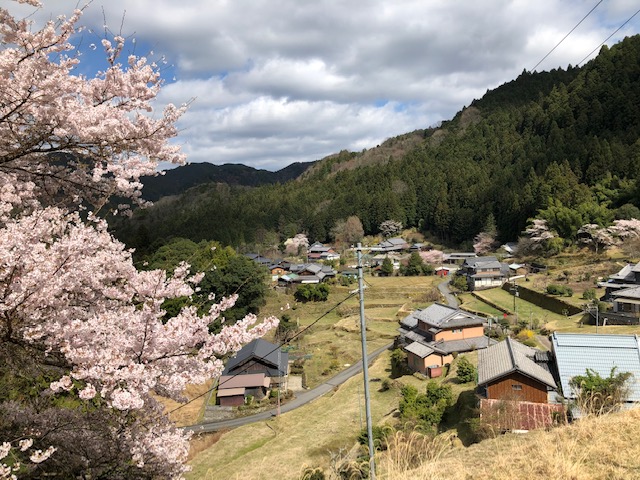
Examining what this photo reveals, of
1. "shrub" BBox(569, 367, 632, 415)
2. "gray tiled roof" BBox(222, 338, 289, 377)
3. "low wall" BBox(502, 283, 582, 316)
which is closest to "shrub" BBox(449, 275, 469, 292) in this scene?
"low wall" BBox(502, 283, 582, 316)

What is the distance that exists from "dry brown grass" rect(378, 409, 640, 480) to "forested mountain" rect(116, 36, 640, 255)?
37.3 m

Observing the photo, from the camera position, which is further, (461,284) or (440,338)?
(461,284)

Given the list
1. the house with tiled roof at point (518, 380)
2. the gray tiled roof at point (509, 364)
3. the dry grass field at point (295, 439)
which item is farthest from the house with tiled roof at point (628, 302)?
the dry grass field at point (295, 439)

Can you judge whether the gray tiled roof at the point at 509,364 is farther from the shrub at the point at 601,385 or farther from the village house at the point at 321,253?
the village house at the point at 321,253

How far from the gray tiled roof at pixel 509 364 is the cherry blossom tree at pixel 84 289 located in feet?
44.0

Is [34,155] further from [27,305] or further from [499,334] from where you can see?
[499,334]

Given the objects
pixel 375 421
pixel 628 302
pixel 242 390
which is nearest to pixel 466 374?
pixel 375 421

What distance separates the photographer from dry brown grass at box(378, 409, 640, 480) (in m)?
4.97

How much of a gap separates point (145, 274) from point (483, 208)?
2597 inches

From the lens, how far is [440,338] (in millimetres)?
27531

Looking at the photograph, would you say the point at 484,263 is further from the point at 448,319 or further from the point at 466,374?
the point at 466,374

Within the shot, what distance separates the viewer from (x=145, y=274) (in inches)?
205

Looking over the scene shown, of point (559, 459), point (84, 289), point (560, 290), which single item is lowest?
point (560, 290)

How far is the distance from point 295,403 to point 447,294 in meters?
26.0
